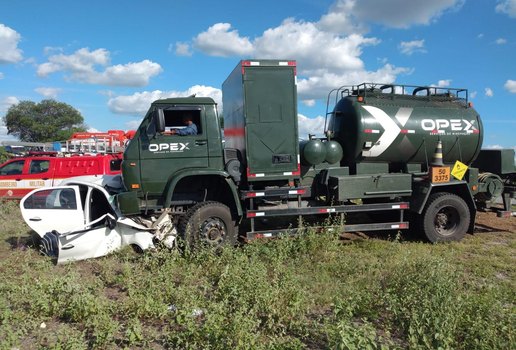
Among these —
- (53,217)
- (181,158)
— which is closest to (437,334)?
(181,158)

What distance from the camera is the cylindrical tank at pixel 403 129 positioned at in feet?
26.1

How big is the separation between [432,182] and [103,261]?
20.8ft

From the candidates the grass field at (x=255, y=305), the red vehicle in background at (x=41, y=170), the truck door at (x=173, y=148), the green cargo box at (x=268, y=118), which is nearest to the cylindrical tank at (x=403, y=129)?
the green cargo box at (x=268, y=118)

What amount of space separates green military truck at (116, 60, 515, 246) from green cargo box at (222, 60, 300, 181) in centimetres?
2

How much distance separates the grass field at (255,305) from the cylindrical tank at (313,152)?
1929mm

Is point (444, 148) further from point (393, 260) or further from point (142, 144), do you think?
point (142, 144)

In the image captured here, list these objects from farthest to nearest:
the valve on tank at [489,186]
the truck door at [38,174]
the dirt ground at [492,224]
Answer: the truck door at [38,174], the dirt ground at [492,224], the valve on tank at [489,186]

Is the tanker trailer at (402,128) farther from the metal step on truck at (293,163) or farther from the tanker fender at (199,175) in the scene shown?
the tanker fender at (199,175)

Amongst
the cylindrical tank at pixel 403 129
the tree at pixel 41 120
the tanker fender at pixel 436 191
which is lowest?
the tanker fender at pixel 436 191

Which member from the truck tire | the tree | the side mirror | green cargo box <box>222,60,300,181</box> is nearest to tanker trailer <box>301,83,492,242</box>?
green cargo box <box>222,60,300,181</box>

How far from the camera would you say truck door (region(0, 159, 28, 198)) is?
1371 centimetres

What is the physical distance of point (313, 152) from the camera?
7.59 m

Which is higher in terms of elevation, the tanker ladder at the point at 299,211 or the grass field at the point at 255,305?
the tanker ladder at the point at 299,211

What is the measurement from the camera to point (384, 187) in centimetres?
793
